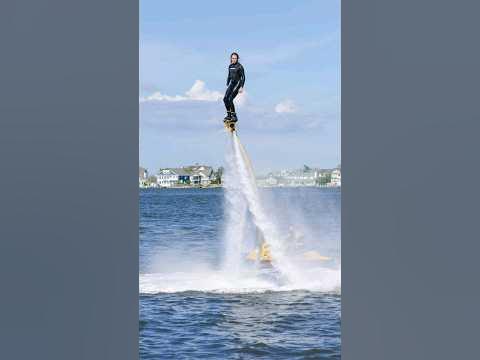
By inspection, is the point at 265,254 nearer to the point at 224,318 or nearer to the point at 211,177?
the point at 224,318

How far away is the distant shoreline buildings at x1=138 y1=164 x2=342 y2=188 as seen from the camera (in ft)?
121

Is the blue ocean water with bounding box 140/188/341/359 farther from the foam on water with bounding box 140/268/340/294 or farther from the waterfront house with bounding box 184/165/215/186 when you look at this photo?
the waterfront house with bounding box 184/165/215/186

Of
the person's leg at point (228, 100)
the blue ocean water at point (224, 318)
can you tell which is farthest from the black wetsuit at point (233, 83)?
the blue ocean water at point (224, 318)

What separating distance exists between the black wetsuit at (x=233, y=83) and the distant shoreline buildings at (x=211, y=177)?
29226 mm

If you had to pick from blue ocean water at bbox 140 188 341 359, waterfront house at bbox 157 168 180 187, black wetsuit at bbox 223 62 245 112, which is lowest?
blue ocean water at bbox 140 188 341 359

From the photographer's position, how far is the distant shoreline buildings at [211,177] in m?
37.0

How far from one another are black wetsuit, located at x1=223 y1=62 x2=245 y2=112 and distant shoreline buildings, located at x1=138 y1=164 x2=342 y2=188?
1151 inches

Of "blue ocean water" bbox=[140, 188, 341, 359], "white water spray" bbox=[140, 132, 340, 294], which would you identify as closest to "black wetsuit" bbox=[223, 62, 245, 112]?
"white water spray" bbox=[140, 132, 340, 294]

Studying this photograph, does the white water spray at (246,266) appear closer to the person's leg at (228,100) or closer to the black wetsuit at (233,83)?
the black wetsuit at (233,83)

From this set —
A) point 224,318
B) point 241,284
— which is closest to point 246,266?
point 241,284
